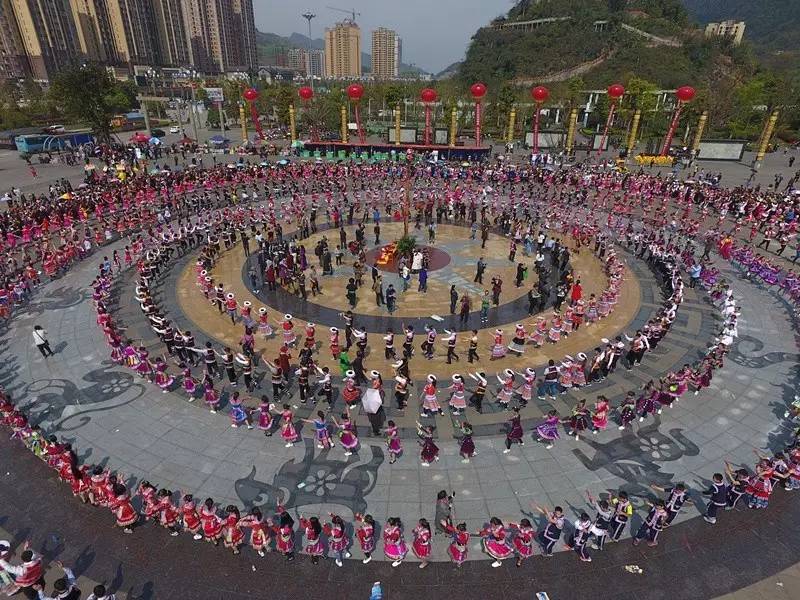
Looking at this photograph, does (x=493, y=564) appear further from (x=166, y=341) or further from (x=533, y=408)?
(x=166, y=341)

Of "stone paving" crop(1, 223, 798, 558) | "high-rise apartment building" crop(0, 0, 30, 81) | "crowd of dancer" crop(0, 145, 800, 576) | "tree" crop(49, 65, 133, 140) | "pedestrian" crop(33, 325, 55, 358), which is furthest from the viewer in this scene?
"high-rise apartment building" crop(0, 0, 30, 81)

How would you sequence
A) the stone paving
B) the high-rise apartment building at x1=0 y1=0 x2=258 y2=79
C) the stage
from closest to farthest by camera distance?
the stone paving → the stage → the high-rise apartment building at x1=0 y1=0 x2=258 y2=79

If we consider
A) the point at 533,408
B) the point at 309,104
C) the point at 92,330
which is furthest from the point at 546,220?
the point at 309,104

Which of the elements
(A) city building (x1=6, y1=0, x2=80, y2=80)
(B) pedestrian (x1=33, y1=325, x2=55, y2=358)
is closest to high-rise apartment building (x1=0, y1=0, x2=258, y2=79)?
(A) city building (x1=6, y1=0, x2=80, y2=80)

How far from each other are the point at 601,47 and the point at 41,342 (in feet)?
482

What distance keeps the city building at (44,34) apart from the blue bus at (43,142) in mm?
86174

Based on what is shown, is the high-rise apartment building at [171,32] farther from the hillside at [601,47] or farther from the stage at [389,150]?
the stage at [389,150]

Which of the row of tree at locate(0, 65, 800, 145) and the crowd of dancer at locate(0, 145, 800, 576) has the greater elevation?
the row of tree at locate(0, 65, 800, 145)

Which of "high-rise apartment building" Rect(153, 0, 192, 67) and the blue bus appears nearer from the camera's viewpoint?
the blue bus

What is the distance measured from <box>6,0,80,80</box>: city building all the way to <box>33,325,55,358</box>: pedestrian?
495 ft

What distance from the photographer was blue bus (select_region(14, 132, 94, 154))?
2484 inches

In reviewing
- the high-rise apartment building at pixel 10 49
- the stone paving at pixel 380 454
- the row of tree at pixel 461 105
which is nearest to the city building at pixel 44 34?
the high-rise apartment building at pixel 10 49

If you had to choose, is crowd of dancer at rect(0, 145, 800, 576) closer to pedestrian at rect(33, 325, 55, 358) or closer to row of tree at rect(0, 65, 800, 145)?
pedestrian at rect(33, 325, 55, 358)

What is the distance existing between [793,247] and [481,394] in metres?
30.5
